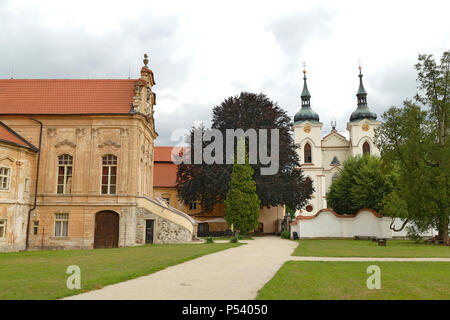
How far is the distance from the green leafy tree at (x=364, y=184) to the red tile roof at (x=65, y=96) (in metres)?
23.1

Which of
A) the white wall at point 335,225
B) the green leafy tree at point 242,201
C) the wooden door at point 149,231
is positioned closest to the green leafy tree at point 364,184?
the white wall at point 335,225

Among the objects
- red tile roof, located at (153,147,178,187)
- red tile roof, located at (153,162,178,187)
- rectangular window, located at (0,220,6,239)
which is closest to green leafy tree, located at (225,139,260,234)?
red tile roof, located at (153,162,178,187)

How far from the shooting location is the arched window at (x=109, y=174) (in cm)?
2688

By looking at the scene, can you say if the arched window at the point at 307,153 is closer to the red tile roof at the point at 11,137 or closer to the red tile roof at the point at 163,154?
the red tile roof at the point at 163,154

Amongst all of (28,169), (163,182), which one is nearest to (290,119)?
(163,182)

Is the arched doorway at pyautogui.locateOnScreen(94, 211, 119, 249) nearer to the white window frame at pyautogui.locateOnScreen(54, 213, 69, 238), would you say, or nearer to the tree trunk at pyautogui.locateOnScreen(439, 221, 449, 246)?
the white window frame at pyautogui.locateOnScreen(54, 213, 69, 238)

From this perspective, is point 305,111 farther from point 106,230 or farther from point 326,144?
point 106,230

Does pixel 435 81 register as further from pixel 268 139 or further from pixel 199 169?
pixel 199 169

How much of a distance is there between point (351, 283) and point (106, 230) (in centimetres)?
2046

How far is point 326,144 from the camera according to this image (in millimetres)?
73312

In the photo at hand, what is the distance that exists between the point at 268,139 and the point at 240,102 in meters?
5.22

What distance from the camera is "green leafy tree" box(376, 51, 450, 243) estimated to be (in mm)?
26922

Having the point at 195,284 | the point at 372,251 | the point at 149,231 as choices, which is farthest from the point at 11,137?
the point at 372,251

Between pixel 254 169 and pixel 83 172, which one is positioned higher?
pixel 254 169
